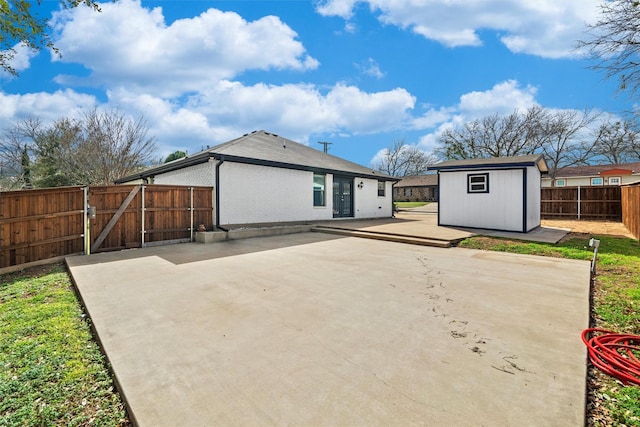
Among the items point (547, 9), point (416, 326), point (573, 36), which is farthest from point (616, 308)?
point (547, 9)

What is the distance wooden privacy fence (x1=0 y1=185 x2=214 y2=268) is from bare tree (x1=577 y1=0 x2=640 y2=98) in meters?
10.9

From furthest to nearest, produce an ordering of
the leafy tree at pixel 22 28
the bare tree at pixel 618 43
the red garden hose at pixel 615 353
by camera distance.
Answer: the bare tree at pixel 618 43 < the leafy tree at pixel 22 28 < the red garden hose at pixel 615 353

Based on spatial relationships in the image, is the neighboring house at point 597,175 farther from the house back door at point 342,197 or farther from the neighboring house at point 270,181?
the neighboring house at point 270,181

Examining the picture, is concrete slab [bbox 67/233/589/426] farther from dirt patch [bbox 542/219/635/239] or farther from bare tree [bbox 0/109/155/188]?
bare tree [bbox 0/109/155/188]

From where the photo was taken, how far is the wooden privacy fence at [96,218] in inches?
235

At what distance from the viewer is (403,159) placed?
47156mm

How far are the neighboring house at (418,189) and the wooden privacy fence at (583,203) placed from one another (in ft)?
79.9

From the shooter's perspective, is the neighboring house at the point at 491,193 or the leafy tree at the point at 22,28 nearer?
the leafy tree at the point at 22,28

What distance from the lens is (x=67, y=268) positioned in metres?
5.99

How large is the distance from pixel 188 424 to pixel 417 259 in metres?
5.60

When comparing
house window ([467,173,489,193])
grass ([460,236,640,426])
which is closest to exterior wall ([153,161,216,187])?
grass ([460,236,640,426])

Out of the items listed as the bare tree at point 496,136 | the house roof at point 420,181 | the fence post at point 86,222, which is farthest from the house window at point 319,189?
the house roof at point 420,181

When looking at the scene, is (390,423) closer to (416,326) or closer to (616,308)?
(416,326)

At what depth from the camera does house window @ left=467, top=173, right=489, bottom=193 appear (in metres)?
10.7
